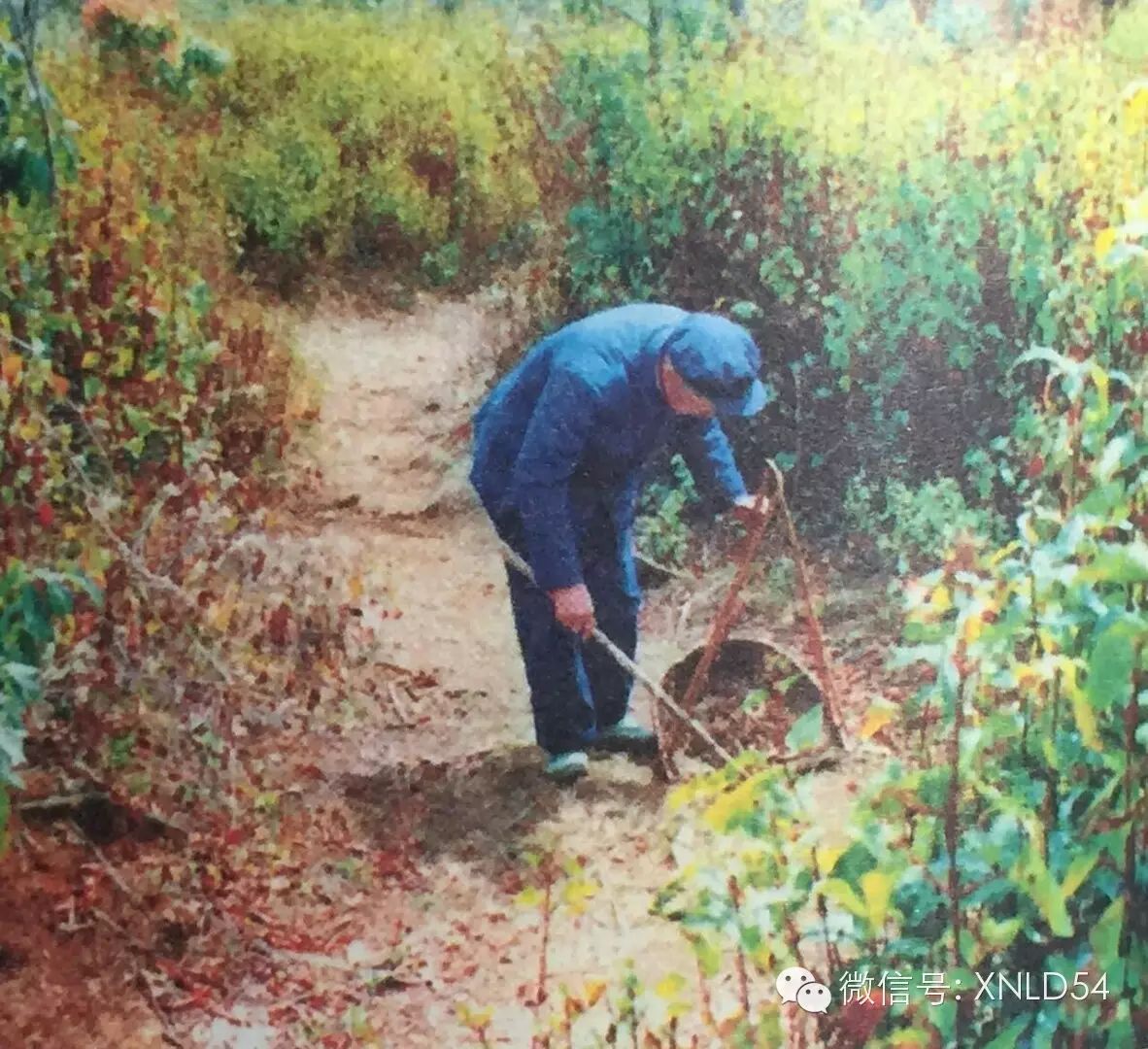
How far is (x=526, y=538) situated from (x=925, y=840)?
2.24 ft

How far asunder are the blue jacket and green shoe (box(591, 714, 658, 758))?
23 cm

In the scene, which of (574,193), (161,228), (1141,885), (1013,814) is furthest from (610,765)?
(161,228)

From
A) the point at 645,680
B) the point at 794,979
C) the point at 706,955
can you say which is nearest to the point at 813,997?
the point at 794,979

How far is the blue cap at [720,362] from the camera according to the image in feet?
6.33

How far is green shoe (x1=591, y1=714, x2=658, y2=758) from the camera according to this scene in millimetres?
1967

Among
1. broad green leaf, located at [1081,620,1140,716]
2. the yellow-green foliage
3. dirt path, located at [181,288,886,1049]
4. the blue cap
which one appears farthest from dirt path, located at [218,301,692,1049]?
broad green leaf, located at [1081,620,1140,716]

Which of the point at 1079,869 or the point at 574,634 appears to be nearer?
the point at 1079,869

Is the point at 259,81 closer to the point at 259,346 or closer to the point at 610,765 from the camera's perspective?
the point at 259,346

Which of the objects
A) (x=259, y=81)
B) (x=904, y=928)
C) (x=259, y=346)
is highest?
(x=259, y=81)

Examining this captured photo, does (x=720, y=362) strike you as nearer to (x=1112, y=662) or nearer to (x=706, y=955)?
(x=1112, y=662)

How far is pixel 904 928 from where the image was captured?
1791 millimetres

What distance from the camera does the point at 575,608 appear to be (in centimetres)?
192

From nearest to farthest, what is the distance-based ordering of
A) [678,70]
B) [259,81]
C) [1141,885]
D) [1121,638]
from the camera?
1. [1121,638]
2. [1141,885]
3. [259,81]
4. [678,70]

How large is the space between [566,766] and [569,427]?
491mm
